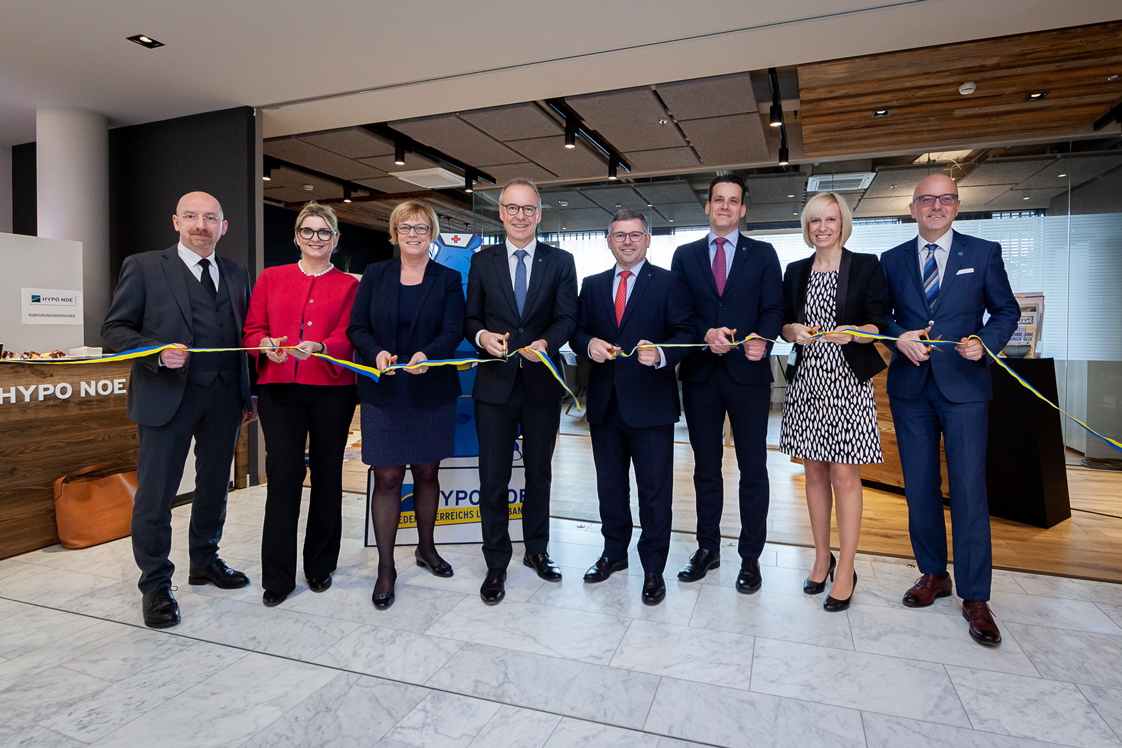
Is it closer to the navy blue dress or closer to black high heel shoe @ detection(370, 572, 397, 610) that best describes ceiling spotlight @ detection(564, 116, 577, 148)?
the navy blue dress

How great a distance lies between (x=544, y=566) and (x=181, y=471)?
72.2 inches

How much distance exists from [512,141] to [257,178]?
8.13 ft

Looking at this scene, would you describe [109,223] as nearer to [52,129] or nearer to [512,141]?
[52,129]

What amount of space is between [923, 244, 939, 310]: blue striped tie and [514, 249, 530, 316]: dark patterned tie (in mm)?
1827

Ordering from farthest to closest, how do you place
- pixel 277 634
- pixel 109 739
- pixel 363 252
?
1. pixel 363 252
2. pixel 277 634
3. pixel 109 739

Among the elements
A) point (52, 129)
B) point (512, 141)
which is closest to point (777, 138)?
point (512, 141)

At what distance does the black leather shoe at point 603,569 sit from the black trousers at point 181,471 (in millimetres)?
1923

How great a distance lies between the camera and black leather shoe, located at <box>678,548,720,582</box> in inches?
127

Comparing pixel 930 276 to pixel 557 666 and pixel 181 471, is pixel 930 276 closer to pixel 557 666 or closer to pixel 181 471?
pixel 557 666

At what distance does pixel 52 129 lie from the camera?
17.9ft

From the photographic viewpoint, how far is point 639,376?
2969mm

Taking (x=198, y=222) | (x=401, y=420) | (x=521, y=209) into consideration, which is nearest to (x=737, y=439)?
(x=521, y=209)

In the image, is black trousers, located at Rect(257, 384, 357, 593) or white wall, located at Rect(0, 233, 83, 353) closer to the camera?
black trousers, located at Rect(257, 384, 357, 593)

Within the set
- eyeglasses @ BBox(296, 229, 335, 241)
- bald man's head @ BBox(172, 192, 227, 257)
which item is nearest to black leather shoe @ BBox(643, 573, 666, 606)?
eyeglasses @ BBox(296, 229, 335, 241)
